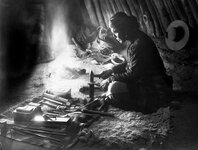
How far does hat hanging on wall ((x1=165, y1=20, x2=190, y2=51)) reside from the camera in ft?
24.2

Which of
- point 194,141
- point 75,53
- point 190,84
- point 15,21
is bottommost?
point 194,141

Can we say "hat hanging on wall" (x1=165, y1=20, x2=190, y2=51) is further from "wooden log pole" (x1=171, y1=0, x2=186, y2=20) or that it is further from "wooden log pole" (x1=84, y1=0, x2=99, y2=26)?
"wooden log pole" (x1=84, y1=0, x2=99, y2=26)

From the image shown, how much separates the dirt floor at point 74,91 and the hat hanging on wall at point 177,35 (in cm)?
210

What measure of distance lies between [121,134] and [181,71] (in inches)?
147

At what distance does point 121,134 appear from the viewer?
4301mm

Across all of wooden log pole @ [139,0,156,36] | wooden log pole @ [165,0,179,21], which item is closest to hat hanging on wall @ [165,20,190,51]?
wooden log pole @ [165,0,179,21]

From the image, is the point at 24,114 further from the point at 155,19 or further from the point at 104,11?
the point at 104,11

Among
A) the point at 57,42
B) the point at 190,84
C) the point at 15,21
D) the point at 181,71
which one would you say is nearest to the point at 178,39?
the point at 181,71

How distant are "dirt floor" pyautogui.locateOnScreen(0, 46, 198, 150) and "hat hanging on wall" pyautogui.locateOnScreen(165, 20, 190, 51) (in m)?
2.10

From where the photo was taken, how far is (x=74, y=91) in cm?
655

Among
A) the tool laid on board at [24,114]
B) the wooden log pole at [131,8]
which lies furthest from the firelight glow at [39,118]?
the wooden log pole at [131,8]

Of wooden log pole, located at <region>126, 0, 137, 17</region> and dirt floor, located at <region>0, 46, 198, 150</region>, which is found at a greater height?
wooden log pole, located at <region>126, 0, 137, 17</region>

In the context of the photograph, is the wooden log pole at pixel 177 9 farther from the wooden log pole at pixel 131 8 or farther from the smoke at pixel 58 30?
the smoke at pixel 58 30

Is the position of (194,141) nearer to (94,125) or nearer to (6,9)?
(94,125)
